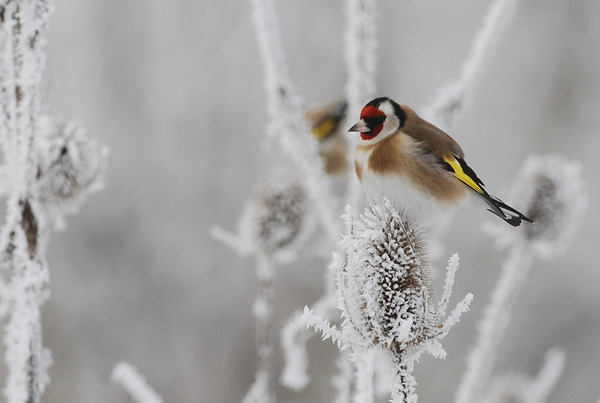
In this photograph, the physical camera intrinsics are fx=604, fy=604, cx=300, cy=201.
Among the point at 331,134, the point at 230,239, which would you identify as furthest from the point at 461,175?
the point at 331,134

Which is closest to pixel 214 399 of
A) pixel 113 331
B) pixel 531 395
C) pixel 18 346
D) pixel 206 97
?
pixel 113 331

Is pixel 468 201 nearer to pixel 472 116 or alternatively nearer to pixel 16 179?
pixel 16 179

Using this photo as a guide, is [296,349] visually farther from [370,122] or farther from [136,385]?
[370,122]

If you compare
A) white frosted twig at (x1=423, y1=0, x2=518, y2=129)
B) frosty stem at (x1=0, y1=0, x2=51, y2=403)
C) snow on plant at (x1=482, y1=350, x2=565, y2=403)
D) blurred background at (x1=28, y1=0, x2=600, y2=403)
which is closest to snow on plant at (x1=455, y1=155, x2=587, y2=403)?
snow on plant at (x1=482, y1=350, x2=565, y2=403)

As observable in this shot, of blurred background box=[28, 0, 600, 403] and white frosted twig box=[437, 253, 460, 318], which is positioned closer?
white frosted twig box=[437, 253, 460, 318]

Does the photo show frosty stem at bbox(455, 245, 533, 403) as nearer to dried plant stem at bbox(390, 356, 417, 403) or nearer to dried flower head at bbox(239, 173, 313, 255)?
dried plant stem at bbox(390, 356, 417, 403)

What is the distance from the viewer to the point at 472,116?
25.2 feet

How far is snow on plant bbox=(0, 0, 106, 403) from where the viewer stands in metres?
1.11

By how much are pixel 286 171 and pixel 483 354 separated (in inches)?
54.9

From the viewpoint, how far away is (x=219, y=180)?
23.0 feet

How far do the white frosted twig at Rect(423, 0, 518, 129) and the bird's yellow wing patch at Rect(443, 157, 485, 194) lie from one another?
14 cm

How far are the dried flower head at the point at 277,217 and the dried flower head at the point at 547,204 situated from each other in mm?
792

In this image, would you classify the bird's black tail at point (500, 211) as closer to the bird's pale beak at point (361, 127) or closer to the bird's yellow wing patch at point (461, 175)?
the bird's yellow wing patch at point (461, 175)

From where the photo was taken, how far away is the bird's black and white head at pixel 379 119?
1.60 metres
